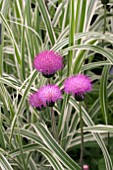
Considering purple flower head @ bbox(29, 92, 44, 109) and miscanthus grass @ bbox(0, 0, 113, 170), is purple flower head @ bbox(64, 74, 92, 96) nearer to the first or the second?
miscanthus grass @ bbox(0, 0, 113, 170)

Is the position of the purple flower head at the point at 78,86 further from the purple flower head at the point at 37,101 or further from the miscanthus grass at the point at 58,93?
the purple flower head at the point at 37,101

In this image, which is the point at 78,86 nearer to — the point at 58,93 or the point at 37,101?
the point at 58,93

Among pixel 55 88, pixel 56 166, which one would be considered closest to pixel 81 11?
pixel 55 88

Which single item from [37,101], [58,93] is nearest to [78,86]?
[58,93]

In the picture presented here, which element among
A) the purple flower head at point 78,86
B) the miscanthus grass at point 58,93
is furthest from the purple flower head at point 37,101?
the purple flower head at point 78,86

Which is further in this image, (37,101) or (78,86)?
(37,101)

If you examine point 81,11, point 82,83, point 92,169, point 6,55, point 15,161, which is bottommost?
point 92,169

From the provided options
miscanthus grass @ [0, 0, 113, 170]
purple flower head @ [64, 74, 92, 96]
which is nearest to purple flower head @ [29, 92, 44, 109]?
miscanthus grass @ [0, 0, 113, 170]

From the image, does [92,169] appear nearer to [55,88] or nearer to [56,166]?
[56,166]
